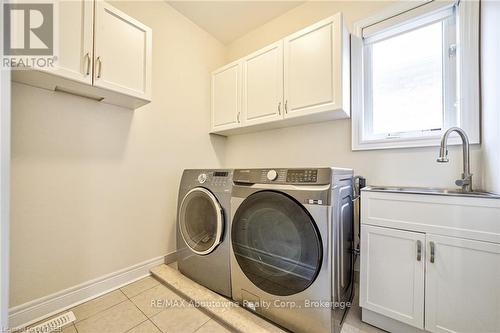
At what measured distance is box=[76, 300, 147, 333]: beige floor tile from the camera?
1216mm

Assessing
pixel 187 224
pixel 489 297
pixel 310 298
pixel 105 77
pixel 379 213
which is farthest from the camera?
pixel 187 224

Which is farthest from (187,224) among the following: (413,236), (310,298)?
(413,236)

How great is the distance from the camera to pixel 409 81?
1603 millimetres

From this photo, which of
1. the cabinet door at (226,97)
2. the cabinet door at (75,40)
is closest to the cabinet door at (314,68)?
the cabinet door at (226,97)

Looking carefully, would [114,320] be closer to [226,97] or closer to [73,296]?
[73,296]

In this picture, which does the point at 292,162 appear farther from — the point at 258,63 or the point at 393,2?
the point at 393,2

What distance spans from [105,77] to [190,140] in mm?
991

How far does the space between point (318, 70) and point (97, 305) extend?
246 centimetres

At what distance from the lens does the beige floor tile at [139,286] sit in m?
1.58

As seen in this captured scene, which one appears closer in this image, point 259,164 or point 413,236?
point 413,236

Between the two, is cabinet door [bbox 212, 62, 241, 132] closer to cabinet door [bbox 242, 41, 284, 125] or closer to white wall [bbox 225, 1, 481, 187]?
cabinet door [bbox 242, 41, 284, 125]

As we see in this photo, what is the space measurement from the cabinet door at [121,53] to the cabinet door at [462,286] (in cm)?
216

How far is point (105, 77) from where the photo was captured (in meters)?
1.34

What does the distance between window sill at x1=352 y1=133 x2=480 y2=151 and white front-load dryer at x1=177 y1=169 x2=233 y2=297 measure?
1.15m
